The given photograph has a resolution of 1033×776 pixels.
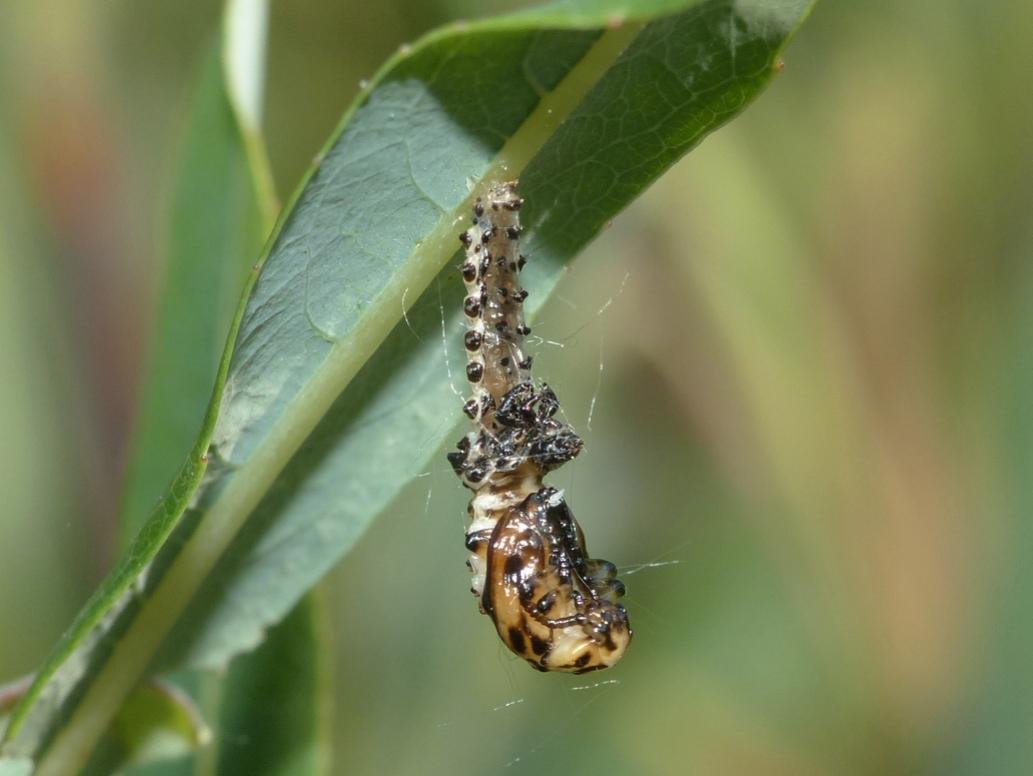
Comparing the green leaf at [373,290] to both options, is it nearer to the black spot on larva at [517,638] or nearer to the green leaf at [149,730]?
the green leaf at [149,730]

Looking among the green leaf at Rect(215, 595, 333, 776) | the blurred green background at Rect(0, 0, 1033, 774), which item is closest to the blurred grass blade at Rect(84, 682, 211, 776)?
the green leaf at Rect(215, 595, 333, 776)

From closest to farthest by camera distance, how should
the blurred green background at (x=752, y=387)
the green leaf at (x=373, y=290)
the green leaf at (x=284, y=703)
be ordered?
the green leaf at (x=373, y=290), the green leaf at (x=284, y=703), the blurred green background at (x=752, y=387)

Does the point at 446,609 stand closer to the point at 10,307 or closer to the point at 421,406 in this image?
the point at 10,307

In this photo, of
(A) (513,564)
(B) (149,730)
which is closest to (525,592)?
(A) (513,564)

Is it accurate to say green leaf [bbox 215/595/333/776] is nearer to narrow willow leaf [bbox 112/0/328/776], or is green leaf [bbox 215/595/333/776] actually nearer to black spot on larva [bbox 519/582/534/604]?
narrow willow leaf [bbox 112/0/328/776]

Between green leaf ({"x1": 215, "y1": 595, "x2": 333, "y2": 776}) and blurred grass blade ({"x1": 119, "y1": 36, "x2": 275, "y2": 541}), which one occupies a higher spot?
blurred grass blade ({"x1": 119, "y1": 36, "x2": 275, "y2": 541})

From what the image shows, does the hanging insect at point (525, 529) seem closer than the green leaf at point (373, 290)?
No

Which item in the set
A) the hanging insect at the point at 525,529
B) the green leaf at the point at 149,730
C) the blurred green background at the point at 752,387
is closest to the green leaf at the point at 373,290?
the green leaf at the point at 149,730
